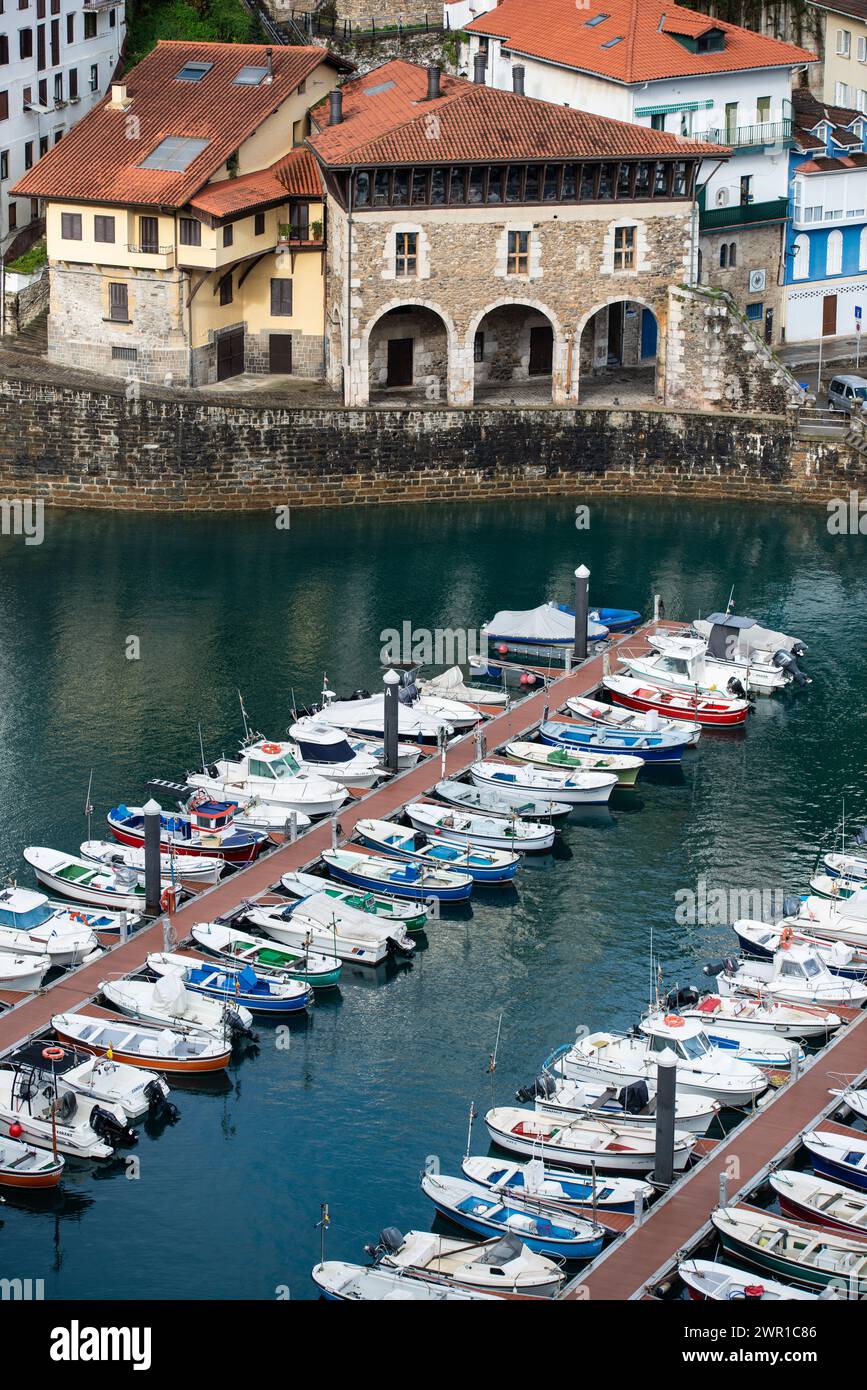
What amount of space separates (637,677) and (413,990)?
23121 millimetres

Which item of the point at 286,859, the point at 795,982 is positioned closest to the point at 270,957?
the point at 286,859

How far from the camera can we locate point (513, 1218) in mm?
52844

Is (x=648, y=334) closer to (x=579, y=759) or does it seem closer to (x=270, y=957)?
(x=579, y=759)

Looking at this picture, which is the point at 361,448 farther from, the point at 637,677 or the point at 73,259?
the point at 637,677

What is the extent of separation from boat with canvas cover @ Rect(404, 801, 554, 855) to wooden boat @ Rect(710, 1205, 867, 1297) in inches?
833

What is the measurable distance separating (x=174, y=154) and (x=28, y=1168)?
58.4 m

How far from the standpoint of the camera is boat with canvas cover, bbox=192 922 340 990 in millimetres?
64000

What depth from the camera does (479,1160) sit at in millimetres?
54812

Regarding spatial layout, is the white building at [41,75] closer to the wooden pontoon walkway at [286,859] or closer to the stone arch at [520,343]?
the stone arch at [520,343]

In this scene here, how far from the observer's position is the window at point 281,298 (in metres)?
106

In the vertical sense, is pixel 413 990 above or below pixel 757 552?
below

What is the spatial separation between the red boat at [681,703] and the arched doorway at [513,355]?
26113mm

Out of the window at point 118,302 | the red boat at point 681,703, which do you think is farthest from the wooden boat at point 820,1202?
the window at point 118,302
